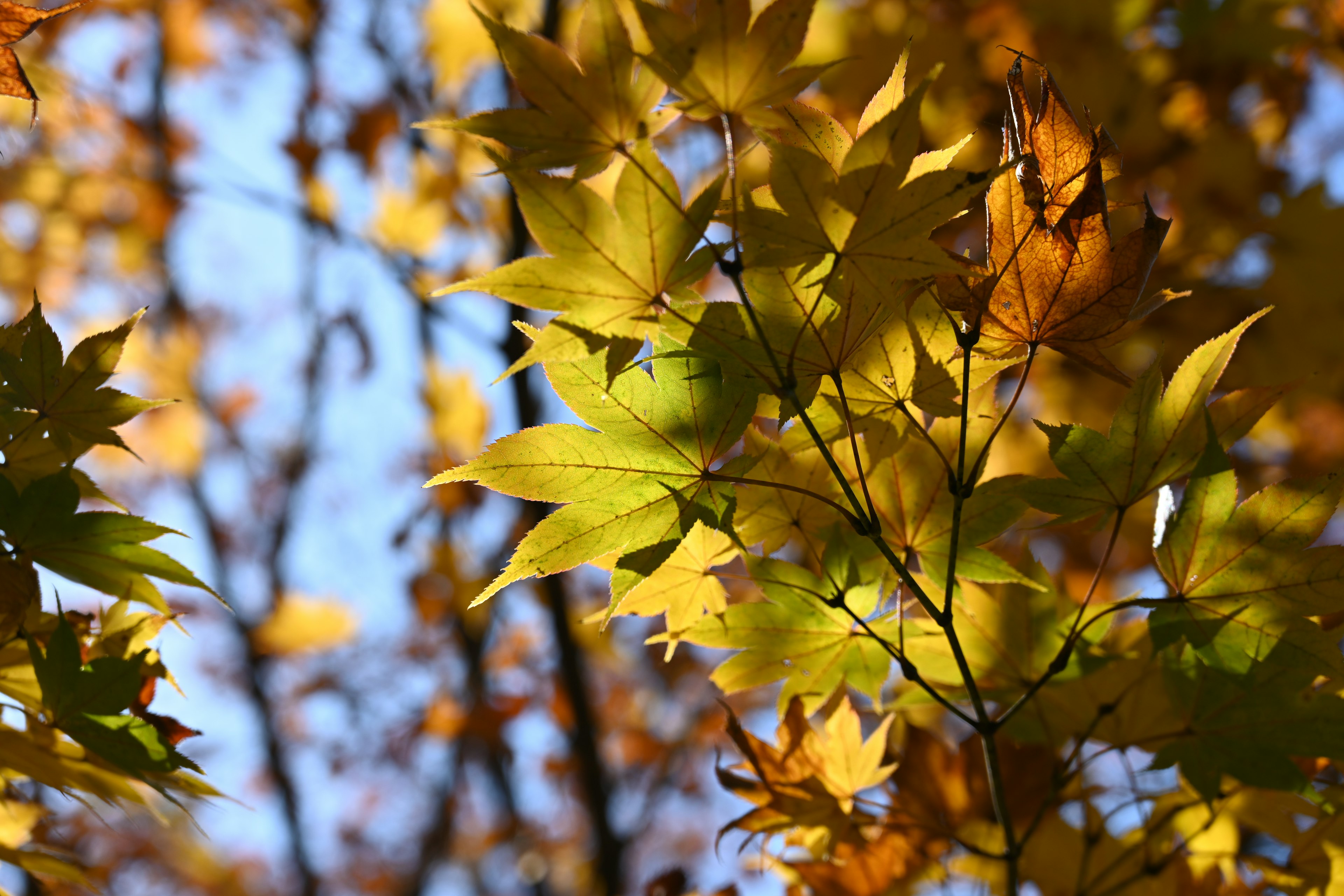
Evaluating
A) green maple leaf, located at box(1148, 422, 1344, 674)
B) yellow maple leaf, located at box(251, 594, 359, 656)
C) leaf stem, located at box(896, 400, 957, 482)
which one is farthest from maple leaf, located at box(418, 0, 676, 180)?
yellow maple leaf, located at box(251, 594, 359, 656)

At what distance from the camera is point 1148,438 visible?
1.61ft

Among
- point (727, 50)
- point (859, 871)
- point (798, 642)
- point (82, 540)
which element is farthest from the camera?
point (859, 871)

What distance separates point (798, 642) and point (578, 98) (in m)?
0.40

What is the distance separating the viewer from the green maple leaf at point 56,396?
51cm

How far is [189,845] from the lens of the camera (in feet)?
17.3

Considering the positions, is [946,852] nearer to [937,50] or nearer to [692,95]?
[692,95]

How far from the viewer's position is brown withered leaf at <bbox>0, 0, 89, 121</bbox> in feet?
1.67

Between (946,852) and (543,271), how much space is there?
0.66 m

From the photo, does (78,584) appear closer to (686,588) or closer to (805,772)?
(686,588)

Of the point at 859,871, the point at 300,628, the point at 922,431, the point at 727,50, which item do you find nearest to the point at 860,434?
the point at 922,431

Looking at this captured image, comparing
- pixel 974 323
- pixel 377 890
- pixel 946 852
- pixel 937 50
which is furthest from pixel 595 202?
pixel 377 890

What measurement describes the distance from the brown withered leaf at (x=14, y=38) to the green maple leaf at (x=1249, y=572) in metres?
0.72

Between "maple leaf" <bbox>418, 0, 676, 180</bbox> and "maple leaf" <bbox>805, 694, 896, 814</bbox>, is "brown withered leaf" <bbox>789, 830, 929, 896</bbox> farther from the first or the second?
"maple leaf" <bbox>418, 0, 676, 180</bbox>

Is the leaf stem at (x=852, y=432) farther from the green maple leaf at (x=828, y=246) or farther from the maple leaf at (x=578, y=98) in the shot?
the maple leaf at (x=578, y=98)
